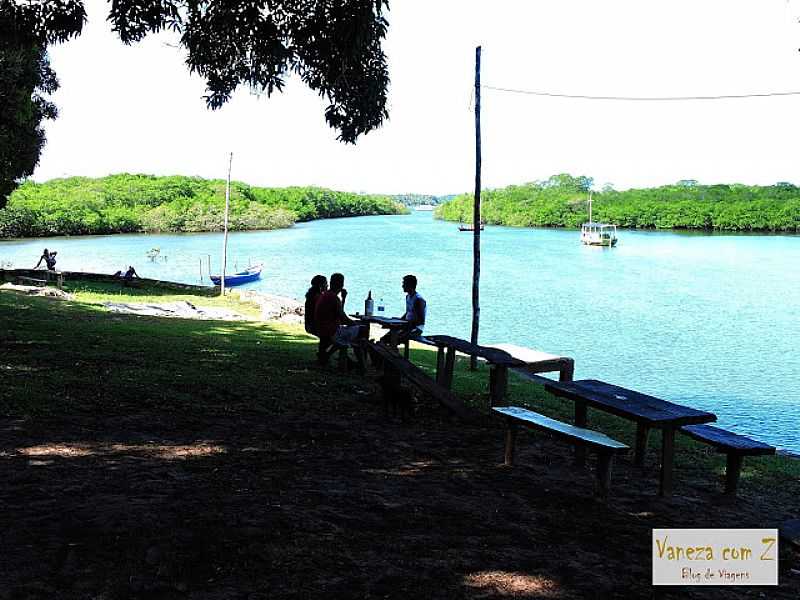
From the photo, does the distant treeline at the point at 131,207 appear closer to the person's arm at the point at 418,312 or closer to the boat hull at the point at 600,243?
the boat hull at the point at 600,243

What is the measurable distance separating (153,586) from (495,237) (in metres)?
118

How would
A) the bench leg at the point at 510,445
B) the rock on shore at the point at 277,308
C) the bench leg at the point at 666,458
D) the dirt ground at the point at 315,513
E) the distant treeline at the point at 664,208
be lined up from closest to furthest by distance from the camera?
1. the dirt ground at the point at 315,513
2. the bench leg at the point at 666,458
3. the bench leg at the point at 510,445
4. the rock on shore at the point at 277,308
5. the distant treeline at the point at 664,208

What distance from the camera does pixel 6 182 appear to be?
2392 centimetres

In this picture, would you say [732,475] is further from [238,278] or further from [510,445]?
[238,278]

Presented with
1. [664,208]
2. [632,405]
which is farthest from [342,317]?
[664,208]

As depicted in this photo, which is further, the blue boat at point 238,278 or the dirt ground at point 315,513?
the blue boat at point 238,278

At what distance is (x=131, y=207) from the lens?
407 ft

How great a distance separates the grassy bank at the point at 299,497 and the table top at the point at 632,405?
637mm

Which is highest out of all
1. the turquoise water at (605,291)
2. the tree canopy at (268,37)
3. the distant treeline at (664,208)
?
the distant treeline at (664,208)

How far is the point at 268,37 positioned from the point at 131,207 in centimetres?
12174

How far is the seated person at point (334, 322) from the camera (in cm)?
1052

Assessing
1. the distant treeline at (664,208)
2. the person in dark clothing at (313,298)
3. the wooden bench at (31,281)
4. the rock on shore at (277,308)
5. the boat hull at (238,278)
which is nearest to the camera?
the person in dark clothing at (313,298)

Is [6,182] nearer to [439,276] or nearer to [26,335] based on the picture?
[26,335]

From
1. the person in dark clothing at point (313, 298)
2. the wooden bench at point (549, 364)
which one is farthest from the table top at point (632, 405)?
the person in dark clothing at point (313, 298)
